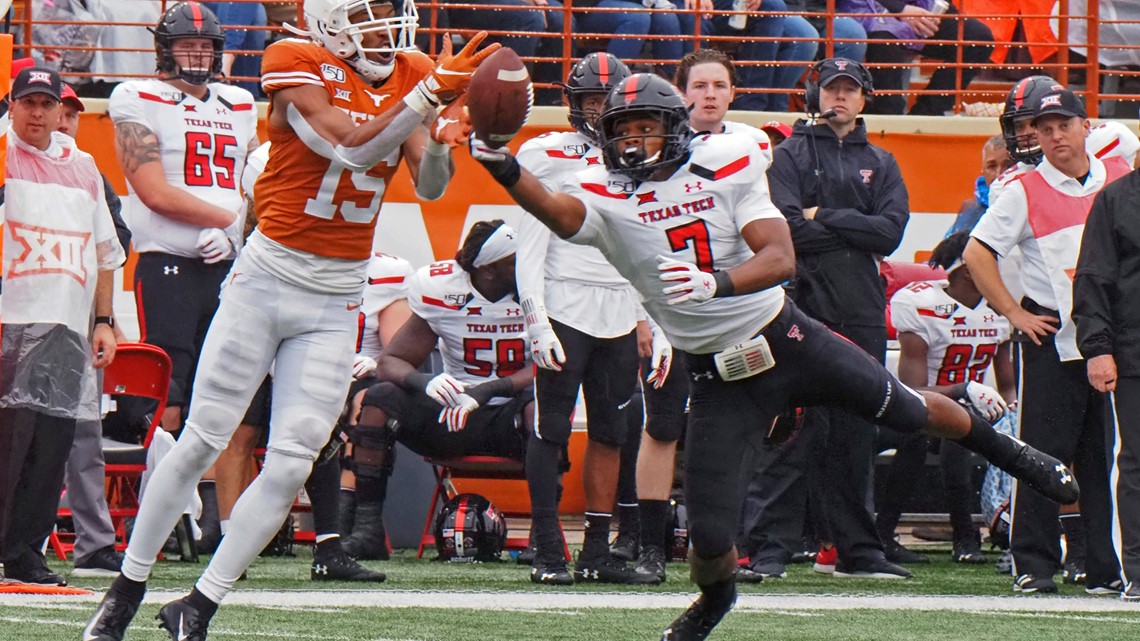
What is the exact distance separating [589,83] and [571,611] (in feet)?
7.10

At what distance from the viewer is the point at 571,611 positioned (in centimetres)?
552

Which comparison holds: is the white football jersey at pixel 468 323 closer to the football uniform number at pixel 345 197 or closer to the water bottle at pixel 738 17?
the football uniform number at pixel 345 197

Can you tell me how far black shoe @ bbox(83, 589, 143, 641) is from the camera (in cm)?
448

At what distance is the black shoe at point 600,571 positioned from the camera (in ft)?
21.5

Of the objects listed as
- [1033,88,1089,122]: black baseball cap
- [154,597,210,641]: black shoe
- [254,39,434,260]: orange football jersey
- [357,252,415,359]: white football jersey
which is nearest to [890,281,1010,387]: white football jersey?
[1033,88,1089,122]: black baseball cap

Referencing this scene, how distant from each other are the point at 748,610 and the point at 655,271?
4.55ft

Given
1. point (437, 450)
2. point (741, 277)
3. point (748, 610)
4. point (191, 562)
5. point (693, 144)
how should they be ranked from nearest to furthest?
point (741, 277), point (693, 144), point (748, 610), point (191, 562), point (437, 450)

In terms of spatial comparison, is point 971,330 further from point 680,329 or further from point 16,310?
point 16,310

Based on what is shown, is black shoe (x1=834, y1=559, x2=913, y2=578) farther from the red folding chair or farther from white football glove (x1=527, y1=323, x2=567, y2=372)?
the red folding chair

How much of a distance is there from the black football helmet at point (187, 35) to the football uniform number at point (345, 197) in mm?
2742

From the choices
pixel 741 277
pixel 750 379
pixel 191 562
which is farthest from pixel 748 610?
pixel 191 562

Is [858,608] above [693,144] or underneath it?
underneath

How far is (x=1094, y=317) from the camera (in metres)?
6.06

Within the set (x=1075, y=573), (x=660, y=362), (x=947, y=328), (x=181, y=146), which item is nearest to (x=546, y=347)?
(x=660, y=362)
